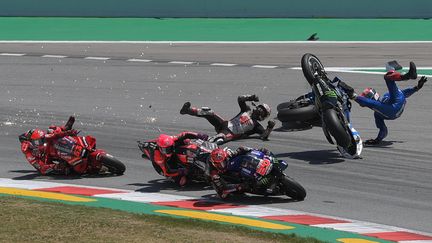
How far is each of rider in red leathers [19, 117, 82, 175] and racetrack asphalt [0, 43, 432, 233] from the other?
7.4 inches

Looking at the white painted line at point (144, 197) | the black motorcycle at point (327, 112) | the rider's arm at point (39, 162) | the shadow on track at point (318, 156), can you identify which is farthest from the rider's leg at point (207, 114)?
the white painted line at point (144, 197)

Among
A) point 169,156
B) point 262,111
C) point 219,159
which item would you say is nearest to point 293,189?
point 219,159

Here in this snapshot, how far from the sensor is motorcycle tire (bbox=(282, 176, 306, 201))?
14406mm

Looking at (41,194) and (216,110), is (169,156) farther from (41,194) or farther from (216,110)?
(216,110)

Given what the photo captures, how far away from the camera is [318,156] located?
18.2m

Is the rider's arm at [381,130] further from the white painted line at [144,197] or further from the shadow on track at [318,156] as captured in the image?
the white painted line at [144,197]

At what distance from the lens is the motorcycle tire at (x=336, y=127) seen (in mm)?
17594

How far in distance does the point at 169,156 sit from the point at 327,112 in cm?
372

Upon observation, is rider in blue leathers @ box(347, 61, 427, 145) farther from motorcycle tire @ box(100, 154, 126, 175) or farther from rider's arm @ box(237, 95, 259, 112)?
motorcycle tire @ box(100, 154, 126, 175)

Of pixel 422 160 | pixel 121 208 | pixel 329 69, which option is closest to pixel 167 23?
pixel 329 69

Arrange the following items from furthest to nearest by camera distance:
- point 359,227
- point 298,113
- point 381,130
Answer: point 298,113 → point 381,130 → point 359,227

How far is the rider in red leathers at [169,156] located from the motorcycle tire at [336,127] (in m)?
3.08

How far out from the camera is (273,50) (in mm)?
35750

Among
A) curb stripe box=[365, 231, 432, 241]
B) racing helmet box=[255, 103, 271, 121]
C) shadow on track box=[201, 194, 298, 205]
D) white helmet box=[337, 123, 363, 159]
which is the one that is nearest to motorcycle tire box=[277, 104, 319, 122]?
racing helmet box=[255, 103, 271, 121]
